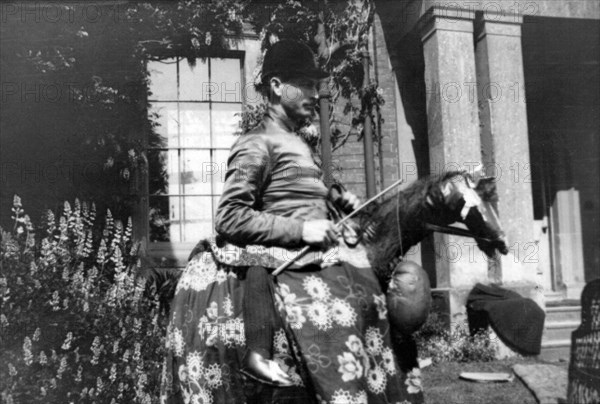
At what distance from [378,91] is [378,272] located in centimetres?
631

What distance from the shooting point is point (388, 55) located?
9328mm

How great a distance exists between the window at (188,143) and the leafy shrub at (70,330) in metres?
3.06

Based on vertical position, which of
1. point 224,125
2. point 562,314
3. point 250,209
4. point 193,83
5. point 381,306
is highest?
point 193,83

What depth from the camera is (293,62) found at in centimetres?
312

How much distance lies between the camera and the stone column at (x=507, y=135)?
8.02 meters

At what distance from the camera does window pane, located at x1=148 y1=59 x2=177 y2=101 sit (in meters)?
8.64

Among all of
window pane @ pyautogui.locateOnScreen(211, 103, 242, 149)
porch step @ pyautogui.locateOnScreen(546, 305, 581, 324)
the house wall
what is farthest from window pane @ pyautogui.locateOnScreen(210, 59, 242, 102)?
porch step @ pyautogui.locateOnScreen(546, 305, 581, 324)

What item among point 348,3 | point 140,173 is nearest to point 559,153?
point 348,3

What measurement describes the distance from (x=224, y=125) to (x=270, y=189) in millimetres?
5883

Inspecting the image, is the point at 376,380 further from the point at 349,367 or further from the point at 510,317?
the point at 510,317

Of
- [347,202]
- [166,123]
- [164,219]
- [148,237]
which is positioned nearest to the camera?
[347,202]

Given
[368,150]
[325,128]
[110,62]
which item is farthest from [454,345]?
[110,62]

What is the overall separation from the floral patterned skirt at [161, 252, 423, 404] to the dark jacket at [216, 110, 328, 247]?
237mm

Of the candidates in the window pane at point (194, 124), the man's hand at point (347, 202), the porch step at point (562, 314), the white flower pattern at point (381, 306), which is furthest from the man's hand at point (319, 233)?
the porch step at point (562, 314)
